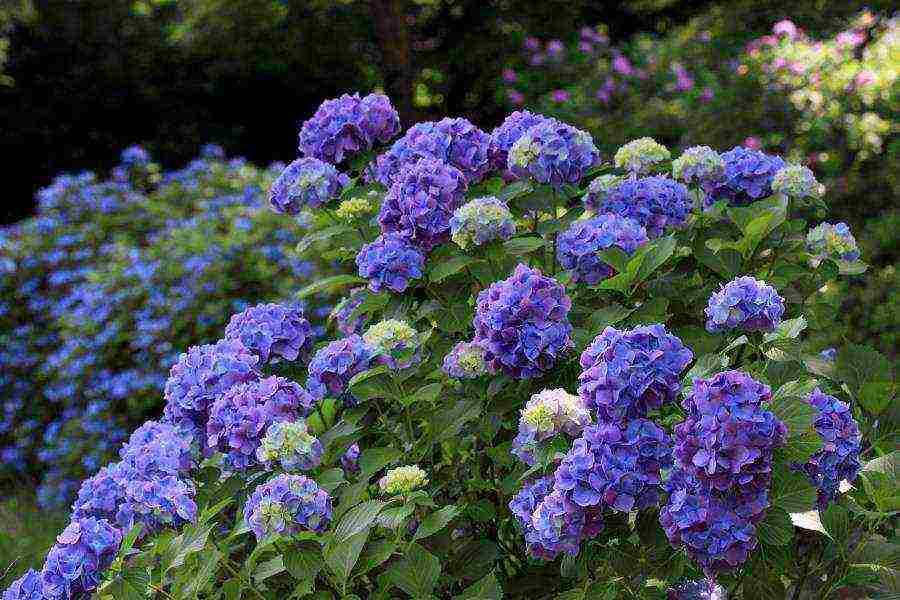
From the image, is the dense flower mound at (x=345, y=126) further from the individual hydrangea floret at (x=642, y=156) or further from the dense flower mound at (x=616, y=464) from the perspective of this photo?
the dense flower mound at (x=616, y=464)

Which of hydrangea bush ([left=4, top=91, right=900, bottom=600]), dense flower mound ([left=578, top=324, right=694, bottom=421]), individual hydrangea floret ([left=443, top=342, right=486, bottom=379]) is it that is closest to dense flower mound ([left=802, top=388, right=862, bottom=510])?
hydrangea bush ([left=4, top=91, right=900, bottom=600])

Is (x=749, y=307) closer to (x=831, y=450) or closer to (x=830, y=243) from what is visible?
(x=831, y=450)

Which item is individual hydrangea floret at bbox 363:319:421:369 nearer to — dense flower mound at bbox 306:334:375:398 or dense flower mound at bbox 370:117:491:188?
dense flower mound at bbox 306:334:375:398

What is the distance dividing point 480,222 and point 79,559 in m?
0.85

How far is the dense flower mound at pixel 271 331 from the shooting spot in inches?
80.3

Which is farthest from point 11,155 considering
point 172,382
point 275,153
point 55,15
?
point 172,382

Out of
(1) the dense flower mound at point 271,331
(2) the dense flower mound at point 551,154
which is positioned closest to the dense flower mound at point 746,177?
(2) the dense flower mound at point 551,154

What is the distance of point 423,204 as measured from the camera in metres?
1.95

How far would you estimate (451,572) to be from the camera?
186 cm

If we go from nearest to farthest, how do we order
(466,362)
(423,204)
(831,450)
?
(831,450) < (466,362) < (423,204)

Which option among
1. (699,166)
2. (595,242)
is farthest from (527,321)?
(699,166)

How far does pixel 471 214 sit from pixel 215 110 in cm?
1062

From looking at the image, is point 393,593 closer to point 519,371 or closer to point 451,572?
point 451,572

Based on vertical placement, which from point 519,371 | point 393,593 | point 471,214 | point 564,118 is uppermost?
point 471,214
